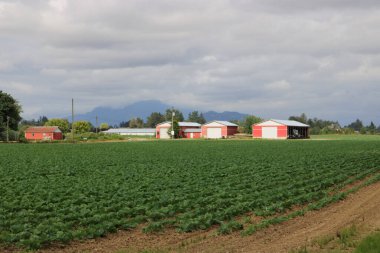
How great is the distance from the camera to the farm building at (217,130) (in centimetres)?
13050

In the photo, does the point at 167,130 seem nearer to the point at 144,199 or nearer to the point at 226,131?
the point at 226,131

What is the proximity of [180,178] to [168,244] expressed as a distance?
14290 millimetres

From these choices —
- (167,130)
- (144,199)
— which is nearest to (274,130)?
(167,130)

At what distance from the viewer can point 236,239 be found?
40.9ft

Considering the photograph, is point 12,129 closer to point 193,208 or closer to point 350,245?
point 193,208

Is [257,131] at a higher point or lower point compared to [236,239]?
higher

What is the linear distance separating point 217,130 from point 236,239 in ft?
390

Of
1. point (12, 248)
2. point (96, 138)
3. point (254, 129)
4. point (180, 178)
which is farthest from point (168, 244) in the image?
point (254, 129)

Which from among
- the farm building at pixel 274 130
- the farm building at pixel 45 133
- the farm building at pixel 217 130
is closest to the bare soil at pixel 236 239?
the farm building at pixel 274 130

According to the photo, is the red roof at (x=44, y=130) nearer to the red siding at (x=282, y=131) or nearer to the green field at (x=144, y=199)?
the red siding at (x=282, y=131)

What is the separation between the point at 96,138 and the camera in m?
107

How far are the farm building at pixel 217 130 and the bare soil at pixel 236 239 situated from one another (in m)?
115

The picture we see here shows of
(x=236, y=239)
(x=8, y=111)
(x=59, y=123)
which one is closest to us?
(x=236, y=239)

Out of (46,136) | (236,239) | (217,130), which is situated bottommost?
(236,239)
